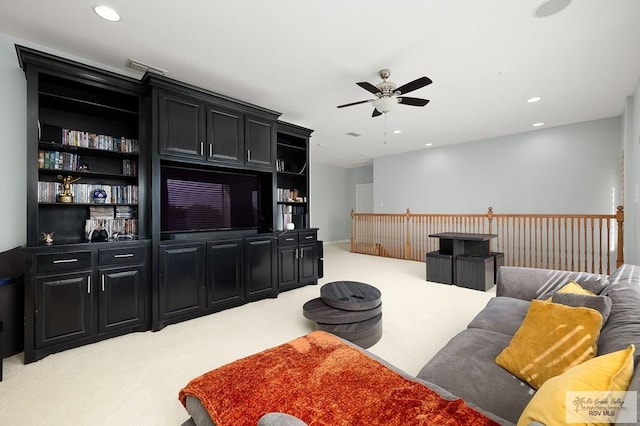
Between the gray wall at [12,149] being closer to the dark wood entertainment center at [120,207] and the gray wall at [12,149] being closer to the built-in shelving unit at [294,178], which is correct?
the dark wood entertainment center at [120,207]

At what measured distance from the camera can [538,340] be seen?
1365mm

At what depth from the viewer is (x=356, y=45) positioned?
2576mm

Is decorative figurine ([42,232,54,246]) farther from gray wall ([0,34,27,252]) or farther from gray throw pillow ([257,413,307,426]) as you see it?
gray throw pillow ([257,413,307,426])

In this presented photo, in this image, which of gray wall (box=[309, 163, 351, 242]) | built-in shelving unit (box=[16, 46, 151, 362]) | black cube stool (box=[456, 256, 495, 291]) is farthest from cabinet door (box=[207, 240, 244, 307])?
gray wall (box=[309, 163, 351, 242])

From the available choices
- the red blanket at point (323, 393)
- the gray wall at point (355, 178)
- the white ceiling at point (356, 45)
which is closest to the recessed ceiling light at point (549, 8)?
the white ceiling at point (356, 45)

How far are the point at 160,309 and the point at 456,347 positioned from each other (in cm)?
281

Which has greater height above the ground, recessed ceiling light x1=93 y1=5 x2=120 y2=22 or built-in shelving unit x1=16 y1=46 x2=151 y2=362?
recessed ceiling light x1=93 y1=5 x2=120 y2=22

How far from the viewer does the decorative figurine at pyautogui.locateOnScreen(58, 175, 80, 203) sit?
105 inches

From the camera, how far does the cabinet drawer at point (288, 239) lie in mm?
4055

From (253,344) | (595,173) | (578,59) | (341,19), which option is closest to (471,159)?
(595,173)

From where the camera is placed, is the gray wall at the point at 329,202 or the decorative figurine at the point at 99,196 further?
the gray wall at the point at 329,202

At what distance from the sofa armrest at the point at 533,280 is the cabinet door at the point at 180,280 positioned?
318cm

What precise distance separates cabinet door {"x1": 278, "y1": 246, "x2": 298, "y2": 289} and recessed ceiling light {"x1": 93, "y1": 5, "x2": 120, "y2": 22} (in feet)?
9.85

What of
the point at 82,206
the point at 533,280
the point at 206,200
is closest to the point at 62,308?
the point at 82,206
